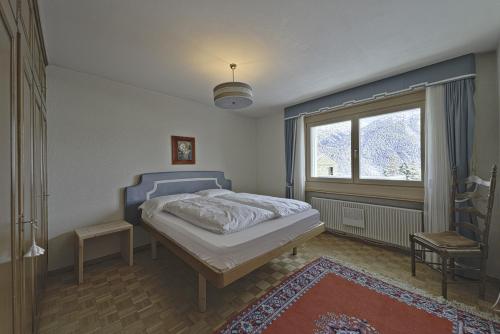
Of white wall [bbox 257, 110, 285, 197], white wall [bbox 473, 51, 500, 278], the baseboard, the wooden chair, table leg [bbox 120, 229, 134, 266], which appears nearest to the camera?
the wooden chair

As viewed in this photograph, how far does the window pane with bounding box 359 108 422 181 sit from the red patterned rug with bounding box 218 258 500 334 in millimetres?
1648

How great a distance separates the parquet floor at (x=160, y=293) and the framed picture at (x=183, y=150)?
159cm

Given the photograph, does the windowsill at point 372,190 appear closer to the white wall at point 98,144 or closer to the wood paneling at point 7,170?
the white wall at point 98,144

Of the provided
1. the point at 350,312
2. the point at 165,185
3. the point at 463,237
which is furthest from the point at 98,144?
the point at 463,237

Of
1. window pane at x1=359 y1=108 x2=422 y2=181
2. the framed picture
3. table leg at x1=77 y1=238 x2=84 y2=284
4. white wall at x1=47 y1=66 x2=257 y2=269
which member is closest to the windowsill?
window pane at x1=359 y1=108 x2=422 y2=181

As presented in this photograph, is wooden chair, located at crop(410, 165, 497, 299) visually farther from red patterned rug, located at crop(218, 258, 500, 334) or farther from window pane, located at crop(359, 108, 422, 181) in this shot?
window pane, located at crop(359, 108, 422, 181)

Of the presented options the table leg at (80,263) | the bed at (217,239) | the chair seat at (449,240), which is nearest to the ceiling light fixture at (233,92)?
the bed at (217,239)

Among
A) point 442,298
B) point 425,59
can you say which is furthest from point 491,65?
point 442,298

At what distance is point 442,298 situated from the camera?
189 centimetres

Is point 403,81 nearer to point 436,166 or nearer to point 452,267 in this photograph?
point 436,166

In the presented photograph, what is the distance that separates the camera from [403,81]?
8.83 ft

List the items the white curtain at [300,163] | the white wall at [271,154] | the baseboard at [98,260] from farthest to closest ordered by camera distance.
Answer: the white wall at [271,154] < the white curtain at [300,163] < the baseboard at [98,260]

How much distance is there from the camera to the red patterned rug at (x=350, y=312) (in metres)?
1.56

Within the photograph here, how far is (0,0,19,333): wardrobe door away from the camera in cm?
69
